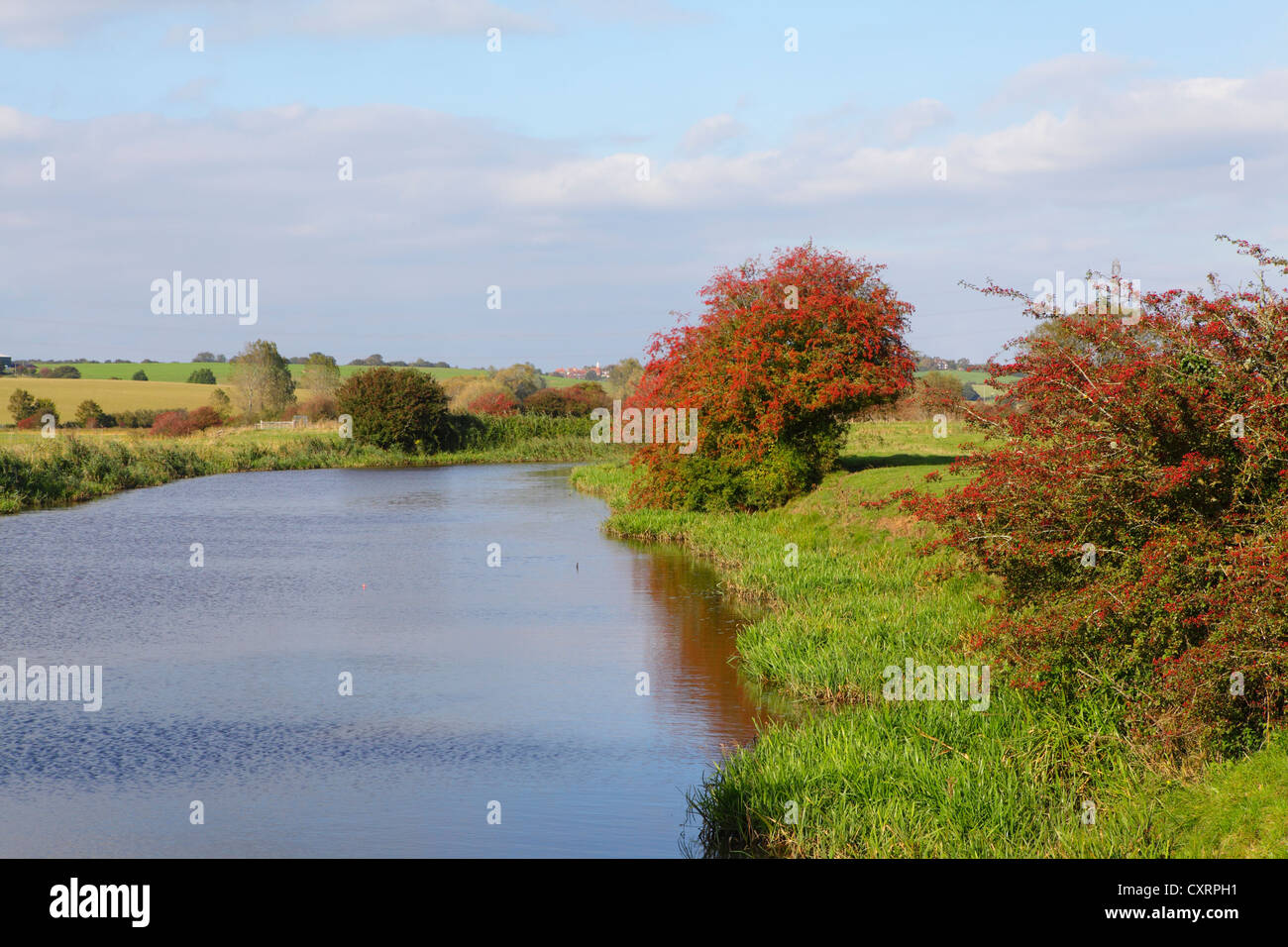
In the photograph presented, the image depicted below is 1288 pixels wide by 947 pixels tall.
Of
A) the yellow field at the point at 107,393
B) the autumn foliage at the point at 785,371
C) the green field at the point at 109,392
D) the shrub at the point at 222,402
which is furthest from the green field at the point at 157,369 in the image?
the autumn foliage at the point at 785,371

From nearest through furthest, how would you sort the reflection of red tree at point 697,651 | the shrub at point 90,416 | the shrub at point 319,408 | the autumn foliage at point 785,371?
the reflection of red tree at point 697,651 < the autumn foliage at point 785,371 < the shrub at point 90,416 < the shrub at point 319,408

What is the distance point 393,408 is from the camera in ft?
216

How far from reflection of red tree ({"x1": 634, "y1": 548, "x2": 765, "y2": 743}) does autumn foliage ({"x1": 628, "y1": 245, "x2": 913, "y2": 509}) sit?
4.33 metres

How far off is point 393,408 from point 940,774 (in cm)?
5980

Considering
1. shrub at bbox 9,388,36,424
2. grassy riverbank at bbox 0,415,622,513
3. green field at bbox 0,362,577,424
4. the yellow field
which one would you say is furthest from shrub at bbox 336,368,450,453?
the yellow field

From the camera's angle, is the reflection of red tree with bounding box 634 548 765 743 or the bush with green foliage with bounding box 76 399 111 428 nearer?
the reflection of red tree with bounding box 634 548 765 743

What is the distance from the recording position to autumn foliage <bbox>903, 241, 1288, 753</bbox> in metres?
8.34

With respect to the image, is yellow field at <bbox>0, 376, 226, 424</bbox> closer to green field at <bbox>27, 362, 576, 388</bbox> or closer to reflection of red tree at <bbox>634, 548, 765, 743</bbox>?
green field at <bbox>27, 362, 576, 388</bbox>

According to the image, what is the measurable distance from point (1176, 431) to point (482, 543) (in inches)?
832

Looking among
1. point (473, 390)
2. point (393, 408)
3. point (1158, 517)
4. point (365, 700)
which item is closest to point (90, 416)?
point (393, 408)

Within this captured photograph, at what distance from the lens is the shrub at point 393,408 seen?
2589 inches

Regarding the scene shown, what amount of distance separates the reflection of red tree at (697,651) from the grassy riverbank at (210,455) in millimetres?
24279

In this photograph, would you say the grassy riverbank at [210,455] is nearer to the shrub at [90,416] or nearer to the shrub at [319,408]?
the shrub at [319,408]
